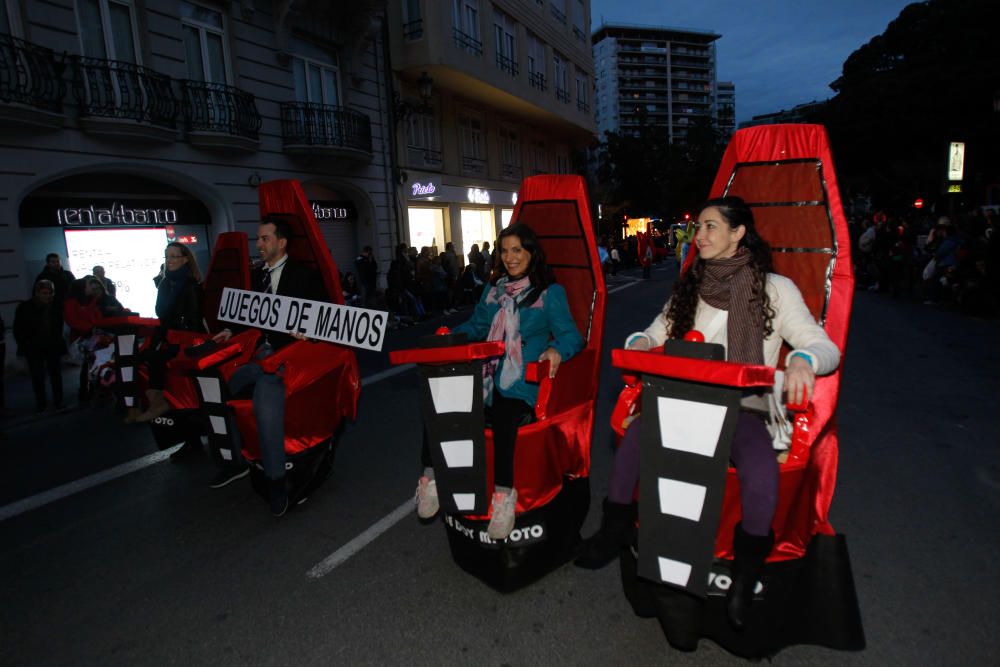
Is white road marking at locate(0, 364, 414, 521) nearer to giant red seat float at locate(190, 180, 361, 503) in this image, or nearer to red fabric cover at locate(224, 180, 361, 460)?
giant red seat float at locate(190, 180, 361, 503)

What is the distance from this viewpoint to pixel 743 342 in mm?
2449

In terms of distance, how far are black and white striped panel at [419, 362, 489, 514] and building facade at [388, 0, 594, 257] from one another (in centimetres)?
1543

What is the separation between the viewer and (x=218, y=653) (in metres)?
2.53

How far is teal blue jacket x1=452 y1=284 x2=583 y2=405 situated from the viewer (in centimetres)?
308

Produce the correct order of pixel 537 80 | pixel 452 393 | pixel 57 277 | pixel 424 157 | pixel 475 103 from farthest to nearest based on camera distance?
pixel 537 80, pixel 475 103, pixel 424 157, pixel 57 277, pixel 452 393

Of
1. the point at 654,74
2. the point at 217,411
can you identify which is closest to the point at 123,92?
the point at 217,411

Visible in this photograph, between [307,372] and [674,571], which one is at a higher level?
[307,372]

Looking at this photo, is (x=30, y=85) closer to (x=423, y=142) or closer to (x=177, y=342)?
(x=177, y=342)

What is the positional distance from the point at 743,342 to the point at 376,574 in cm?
211

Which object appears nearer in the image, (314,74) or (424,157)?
(314,74)

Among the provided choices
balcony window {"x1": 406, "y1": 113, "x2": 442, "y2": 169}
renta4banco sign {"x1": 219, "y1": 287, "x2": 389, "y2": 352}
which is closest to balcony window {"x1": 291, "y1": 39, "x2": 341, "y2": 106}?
balcony window {"x1": 406, "y1": 113, "x2": 442, "y2": 169}

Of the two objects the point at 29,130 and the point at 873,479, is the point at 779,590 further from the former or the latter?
the point at 29,130

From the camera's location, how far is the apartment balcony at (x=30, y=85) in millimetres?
8805

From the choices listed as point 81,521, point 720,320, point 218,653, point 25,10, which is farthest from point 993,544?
point 25,10
